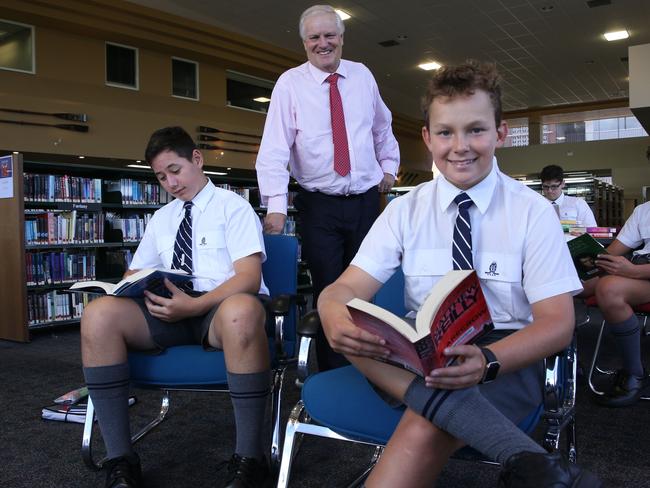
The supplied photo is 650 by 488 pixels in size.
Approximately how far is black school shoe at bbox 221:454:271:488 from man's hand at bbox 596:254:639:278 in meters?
1.87

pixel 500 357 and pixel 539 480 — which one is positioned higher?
pixel 500 357

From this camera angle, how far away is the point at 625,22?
9.69 meters

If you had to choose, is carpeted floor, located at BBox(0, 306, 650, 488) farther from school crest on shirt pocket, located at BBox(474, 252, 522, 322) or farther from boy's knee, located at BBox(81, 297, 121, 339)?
school crest on shirt pocket, located at BBox(474, 252, 522, 322)

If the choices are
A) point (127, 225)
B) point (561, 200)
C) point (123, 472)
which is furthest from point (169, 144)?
point (561, 200)

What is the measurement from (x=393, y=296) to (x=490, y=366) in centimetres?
76

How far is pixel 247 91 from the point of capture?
32.7 ft

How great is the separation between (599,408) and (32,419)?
2640mm

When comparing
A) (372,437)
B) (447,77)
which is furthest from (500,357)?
(447,77)

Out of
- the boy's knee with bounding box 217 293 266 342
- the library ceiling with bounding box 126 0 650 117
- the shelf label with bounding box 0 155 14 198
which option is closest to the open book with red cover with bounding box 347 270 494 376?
the boy's knee with bounding box 217 293 266 342

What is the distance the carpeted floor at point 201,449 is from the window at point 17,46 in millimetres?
5075

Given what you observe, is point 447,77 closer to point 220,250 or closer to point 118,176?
point 220,250

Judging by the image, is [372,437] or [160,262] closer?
[372,437]

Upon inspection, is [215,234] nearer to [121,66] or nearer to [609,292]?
[609,292]

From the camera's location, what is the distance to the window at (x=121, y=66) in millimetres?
7945
